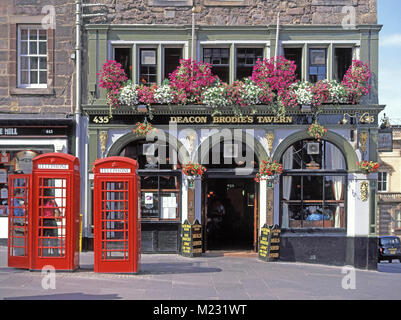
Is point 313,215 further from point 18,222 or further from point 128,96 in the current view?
point 18,222

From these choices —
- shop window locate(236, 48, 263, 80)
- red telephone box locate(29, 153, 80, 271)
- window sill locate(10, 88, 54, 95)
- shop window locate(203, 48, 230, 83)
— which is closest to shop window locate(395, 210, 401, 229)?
shop window locate(236, 48, 263, 80)

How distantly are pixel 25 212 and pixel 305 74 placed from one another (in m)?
9.20

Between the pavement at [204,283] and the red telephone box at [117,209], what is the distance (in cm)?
54

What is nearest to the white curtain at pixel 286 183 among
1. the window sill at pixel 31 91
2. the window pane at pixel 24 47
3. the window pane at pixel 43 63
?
the window sill at pixel 31 91

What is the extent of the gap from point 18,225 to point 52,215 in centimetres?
110

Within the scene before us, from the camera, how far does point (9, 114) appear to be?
1520cm

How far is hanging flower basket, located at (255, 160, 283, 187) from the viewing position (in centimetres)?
1476

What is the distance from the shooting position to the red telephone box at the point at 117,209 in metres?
10.6

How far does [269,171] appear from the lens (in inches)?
580

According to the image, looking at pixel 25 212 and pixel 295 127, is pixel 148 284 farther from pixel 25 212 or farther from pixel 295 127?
pixel 295 127

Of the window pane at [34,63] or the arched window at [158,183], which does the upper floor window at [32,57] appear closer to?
the window pane at [34,63]

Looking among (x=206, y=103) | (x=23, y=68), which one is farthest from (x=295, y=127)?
(x=23, y=68)

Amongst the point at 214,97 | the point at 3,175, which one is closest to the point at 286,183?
the point at 214,97

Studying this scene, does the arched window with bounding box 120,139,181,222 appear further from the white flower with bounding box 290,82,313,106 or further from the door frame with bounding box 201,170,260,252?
the white flower with bounding box 290,82,313,106
